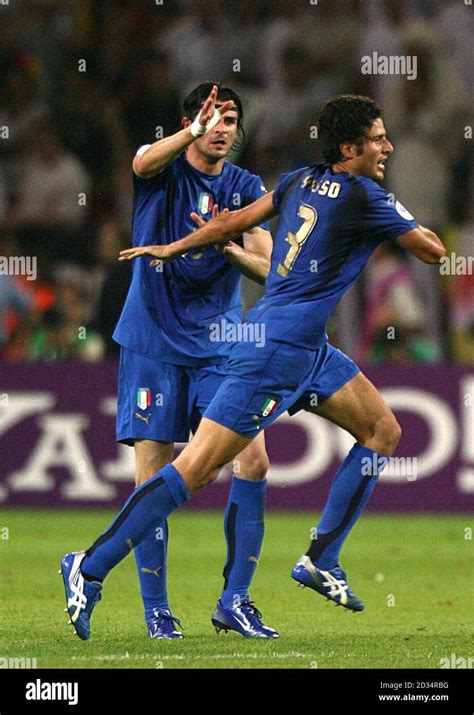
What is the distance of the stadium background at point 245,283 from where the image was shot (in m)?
10.3

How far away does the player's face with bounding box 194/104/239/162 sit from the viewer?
6668 mm

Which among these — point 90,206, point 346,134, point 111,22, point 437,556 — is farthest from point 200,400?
point 111,22

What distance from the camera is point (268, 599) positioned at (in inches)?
311

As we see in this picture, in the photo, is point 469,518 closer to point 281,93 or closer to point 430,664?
point 281,93

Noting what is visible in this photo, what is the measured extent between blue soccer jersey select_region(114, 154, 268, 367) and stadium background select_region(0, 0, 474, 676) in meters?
1.74

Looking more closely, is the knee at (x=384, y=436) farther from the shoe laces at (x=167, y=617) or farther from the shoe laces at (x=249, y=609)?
the shoe laces at (x=167, y=617)

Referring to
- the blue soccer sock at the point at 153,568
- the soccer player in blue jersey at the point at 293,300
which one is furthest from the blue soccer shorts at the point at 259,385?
the blue soccer sock at the point at 153,568

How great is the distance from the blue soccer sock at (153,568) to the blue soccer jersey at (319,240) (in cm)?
108

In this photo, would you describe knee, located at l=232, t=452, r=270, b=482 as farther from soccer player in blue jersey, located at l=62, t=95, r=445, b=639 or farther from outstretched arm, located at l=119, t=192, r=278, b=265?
outstretched arm, located at l=119, t=192, r=278, b=265

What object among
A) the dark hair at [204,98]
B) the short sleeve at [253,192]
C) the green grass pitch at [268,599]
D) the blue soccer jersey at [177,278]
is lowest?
the green grass pitch at [268,599]

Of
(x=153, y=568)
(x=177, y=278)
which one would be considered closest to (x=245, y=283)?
(x=177, y=278)

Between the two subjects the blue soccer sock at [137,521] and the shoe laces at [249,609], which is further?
the shoe laces at [249,609]

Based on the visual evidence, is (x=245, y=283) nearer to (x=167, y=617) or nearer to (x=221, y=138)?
(x=221, y=138)

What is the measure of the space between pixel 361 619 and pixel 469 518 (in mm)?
4161
